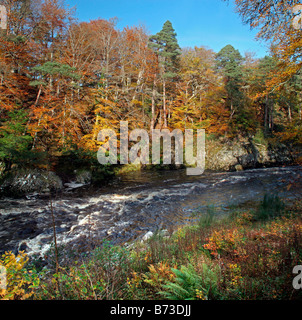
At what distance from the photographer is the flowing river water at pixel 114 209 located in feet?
18.9

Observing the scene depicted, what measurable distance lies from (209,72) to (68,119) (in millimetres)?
20063

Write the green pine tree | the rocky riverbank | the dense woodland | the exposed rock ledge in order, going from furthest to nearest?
the green pine tree, the exposed rock ledge, the rocky riverbank, the dense woodland

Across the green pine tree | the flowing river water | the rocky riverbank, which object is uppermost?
the green pine tree

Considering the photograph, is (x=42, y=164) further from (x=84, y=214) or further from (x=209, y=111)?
(x=209, y=111)

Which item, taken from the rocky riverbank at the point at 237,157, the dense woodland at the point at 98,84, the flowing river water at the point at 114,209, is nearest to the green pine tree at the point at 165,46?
the dense woodland at the point at 98,84

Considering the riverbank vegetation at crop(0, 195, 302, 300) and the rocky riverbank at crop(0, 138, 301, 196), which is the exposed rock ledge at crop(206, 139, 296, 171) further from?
the riverbank vegetation at crop(0, 195, 302, 300)

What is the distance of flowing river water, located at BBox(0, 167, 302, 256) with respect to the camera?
18.9 feet

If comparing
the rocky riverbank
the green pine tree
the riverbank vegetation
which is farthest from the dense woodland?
the riverbank vegetation

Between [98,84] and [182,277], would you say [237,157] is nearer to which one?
[98,84]

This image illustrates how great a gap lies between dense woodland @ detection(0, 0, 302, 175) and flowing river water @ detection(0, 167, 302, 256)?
2.57 metres

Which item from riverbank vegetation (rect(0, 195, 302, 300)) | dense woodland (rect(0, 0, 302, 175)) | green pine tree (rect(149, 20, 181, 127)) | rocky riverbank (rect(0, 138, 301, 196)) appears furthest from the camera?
green pine tree (rect(149, 20, 181, 127))

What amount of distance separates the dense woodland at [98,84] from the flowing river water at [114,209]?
8.43ft

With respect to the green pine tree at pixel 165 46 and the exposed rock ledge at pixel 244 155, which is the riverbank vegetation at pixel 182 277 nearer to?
the exposed rock ledge at pixel 244 155

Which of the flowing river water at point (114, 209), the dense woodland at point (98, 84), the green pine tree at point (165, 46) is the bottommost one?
the flowing river water at point (114, 209)
